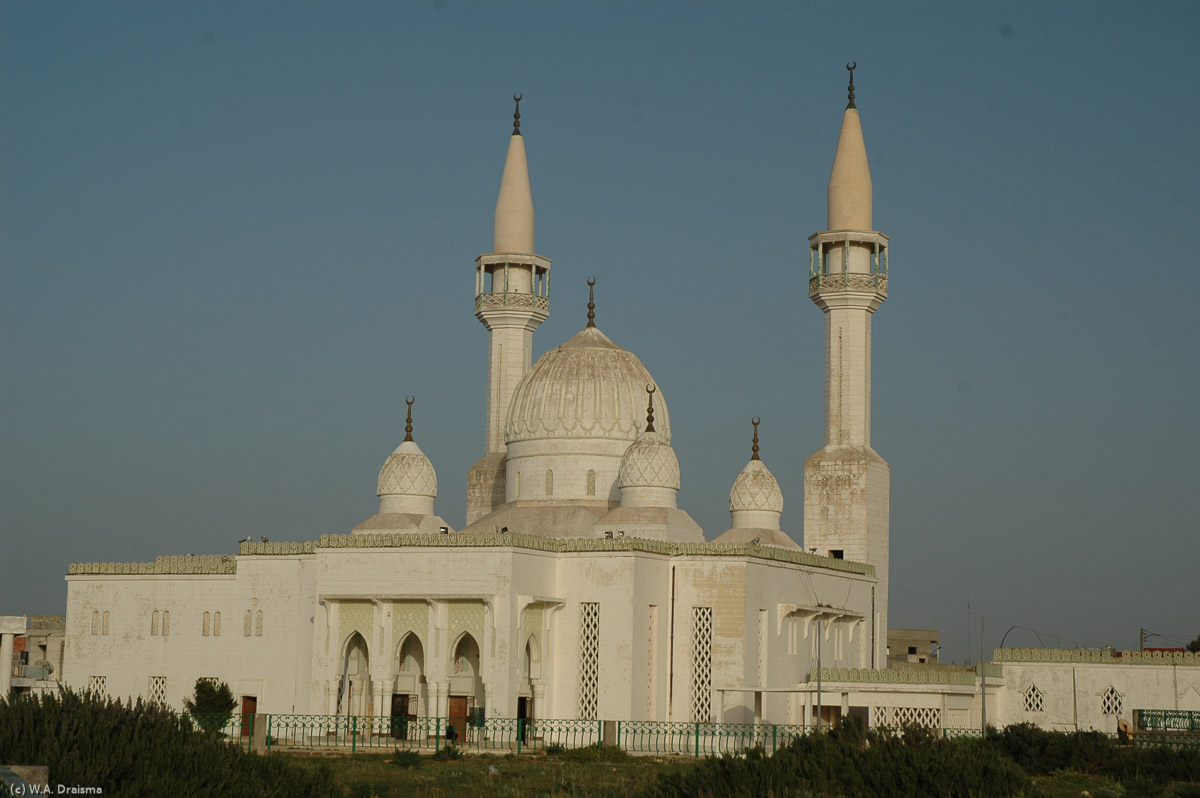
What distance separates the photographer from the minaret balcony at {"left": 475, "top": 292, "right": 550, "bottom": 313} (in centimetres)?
4809

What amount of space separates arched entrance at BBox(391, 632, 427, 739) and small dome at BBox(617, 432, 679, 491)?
21.9 ft

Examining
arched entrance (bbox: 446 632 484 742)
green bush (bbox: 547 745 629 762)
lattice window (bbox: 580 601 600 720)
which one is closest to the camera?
green bush (bbox: 547 745 629 762)

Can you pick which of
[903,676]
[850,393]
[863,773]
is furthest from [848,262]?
[863,773]

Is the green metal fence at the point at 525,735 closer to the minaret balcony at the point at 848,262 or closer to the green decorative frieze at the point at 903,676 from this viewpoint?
the green decorative frieze at the point at 903,676

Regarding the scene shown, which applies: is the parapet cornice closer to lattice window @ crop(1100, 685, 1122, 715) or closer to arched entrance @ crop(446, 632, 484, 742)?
arched entrance @ crop(446, 632, 484, 742)

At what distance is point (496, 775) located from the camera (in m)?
26.5

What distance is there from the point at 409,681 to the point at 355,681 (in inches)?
51.6

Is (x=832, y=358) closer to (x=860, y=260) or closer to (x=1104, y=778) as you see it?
(x=860, y=260)

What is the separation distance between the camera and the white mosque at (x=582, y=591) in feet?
117

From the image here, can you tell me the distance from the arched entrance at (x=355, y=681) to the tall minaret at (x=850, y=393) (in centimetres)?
1312

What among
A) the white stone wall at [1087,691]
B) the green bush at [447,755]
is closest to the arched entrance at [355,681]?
the green bush at [447,755]

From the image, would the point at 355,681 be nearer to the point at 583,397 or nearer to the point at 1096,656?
the point at 583,397

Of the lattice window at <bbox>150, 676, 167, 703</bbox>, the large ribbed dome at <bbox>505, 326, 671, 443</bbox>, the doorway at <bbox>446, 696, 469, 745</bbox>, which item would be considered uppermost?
the large ribbed dome at <bbox>505, 326, 671, 443</bbox>

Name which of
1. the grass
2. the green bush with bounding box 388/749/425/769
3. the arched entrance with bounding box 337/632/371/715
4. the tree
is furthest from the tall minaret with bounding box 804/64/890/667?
the green bush with bounding box 388/749/425/769
